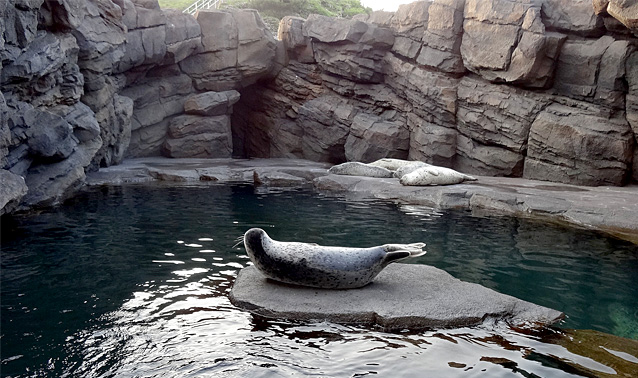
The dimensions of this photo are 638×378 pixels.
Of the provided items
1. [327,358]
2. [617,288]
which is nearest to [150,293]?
[327,358]

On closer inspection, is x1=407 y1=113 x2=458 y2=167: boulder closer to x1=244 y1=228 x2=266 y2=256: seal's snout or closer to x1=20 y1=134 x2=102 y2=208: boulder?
x1=20 y1=134 x2=102 y2=208: boulder

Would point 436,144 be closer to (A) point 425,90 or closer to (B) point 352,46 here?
(A) point 425,90

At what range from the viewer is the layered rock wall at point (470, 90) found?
501 inches

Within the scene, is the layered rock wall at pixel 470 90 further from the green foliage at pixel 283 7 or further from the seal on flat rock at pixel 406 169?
the green foliage at pixel 283 7

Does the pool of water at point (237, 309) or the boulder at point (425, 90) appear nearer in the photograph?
the pool of water at point (237, 309)

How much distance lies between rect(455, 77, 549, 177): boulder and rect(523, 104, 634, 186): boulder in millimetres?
415

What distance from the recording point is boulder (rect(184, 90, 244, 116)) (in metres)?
18.6

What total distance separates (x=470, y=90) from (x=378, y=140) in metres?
3.45

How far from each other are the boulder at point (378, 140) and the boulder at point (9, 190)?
11.2m

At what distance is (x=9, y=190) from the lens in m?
7.97

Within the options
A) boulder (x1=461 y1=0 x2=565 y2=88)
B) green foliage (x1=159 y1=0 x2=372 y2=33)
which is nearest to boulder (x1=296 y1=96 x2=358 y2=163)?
boulder (x1=461 y1=0 x2=565 y2=88)

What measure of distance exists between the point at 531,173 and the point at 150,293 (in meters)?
11.2

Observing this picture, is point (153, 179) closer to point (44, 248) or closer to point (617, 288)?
point (44, 248)

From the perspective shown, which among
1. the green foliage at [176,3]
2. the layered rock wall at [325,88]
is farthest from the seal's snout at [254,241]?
the green foliage at [176,3]
